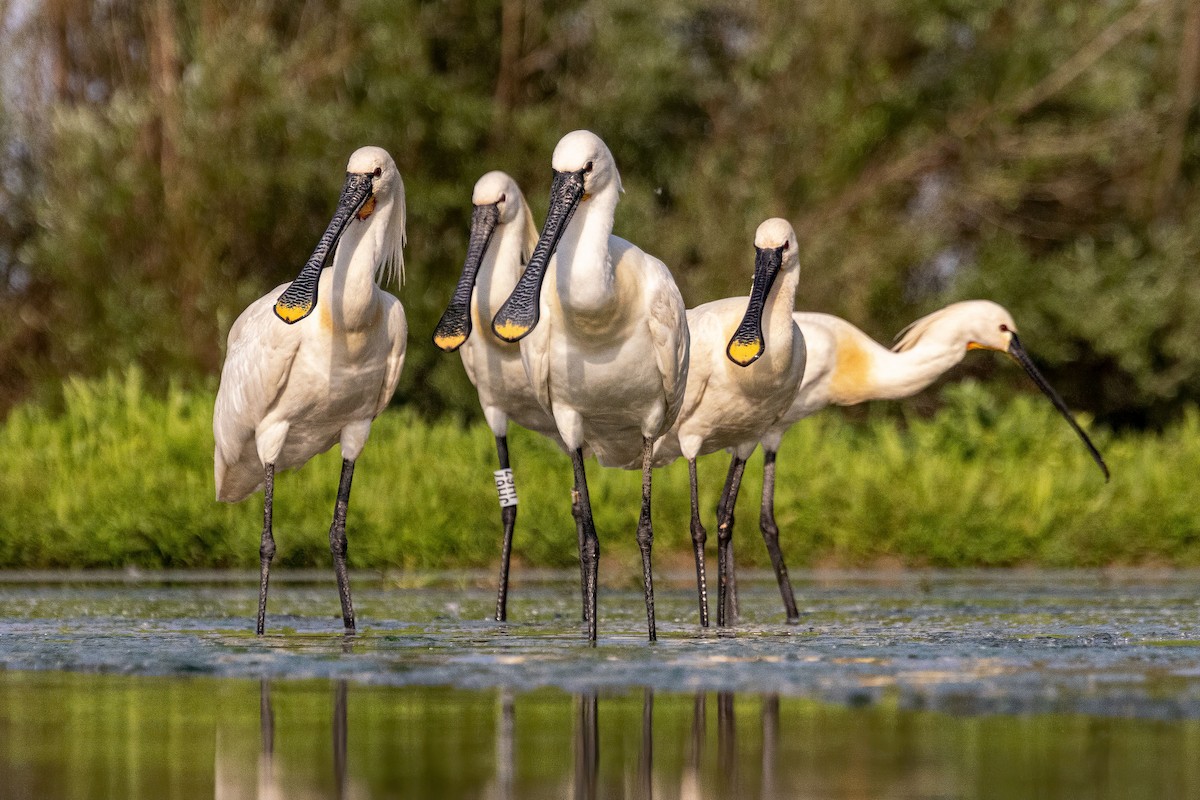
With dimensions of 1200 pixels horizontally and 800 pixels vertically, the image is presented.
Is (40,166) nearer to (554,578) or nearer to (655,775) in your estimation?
(554,578)

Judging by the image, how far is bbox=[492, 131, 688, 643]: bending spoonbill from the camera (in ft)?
25.4

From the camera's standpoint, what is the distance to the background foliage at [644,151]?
17828 millimetres

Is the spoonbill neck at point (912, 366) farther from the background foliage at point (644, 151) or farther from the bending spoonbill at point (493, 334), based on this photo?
the background foliage at point (644, 151)

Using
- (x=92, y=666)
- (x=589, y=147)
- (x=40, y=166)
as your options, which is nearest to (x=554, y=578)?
(x=589, y=147)

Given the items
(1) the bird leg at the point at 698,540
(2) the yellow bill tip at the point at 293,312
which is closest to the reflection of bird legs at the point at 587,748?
(2) the yellow bill tip at the point at 293,312

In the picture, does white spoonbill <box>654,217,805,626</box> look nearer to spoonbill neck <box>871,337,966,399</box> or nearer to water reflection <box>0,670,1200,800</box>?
spoonbill neck <box>871,337,966,399</box>

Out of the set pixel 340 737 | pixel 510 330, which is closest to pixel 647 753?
pixel 340 737

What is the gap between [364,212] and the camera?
8789 mm

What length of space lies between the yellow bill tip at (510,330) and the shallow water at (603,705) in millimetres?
1123

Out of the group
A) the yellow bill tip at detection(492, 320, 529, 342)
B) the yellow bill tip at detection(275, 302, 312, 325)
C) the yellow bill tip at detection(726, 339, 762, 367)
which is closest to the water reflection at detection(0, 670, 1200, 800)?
the yellow bill tip at detection(492, 320, 529, 342)

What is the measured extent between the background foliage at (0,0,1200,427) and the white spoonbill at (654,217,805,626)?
8.30m

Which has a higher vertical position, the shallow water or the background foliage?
the background foliage

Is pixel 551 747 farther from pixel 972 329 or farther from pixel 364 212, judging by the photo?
pixel 972 329

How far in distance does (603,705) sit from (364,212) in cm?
382
